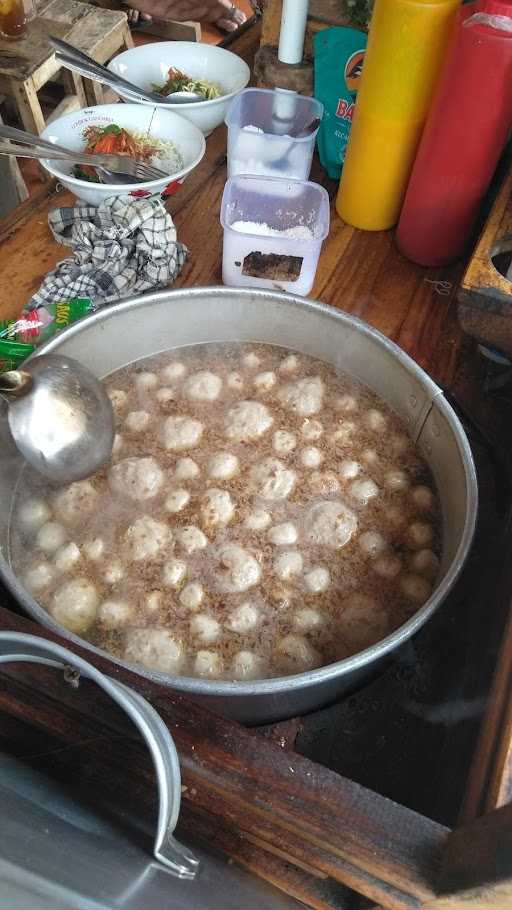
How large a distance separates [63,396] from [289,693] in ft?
1.83

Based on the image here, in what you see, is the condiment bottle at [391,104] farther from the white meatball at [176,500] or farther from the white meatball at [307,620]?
the white meatball at [307,620]

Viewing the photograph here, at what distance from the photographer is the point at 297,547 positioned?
1027 millimetres

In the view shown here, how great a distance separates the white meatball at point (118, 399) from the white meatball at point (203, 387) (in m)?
0.12

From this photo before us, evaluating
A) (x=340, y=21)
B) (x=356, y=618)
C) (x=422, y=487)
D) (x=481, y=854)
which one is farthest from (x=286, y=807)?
(x=340, y=21)

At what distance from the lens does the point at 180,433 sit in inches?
45.0

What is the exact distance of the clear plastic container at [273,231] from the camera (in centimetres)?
130

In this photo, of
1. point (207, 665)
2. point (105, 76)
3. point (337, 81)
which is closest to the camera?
point (207, 665)

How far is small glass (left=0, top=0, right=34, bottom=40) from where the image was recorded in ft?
7.57

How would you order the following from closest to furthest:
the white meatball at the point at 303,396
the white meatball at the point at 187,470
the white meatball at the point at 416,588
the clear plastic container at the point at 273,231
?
the white meatball at the point at 416,588
the white meatball at the point at 187,470
the white meatball at the point at 303,396
the clear plastic container at the point at 273,231

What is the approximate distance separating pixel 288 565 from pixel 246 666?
6.8 inches

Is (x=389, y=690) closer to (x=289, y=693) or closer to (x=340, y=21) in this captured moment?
(x=289, y=693)

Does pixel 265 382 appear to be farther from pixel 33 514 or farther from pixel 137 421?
pixel 33 514

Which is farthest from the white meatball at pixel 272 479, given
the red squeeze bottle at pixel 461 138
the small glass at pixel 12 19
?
the small glass at pixel 12 19

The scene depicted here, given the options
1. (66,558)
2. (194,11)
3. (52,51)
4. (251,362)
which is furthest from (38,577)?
(194,11)
